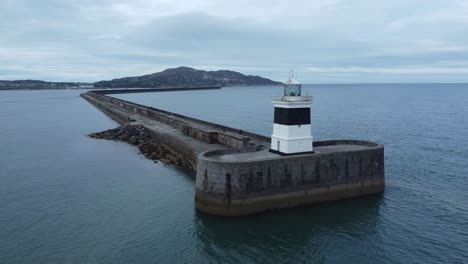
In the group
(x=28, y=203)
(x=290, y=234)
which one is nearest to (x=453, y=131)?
(x=290, y=234)

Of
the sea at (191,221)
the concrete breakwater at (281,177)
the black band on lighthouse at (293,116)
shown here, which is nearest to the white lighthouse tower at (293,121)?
the black band on lighthouse at (293,116)

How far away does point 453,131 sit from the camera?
41688 mm

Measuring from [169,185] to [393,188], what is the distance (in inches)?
502

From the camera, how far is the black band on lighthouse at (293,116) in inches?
735

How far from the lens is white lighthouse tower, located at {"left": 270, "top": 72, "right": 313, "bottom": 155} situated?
1864cm

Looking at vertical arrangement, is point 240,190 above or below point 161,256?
above

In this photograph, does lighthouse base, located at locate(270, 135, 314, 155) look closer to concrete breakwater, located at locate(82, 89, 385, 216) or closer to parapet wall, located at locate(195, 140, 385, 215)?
concrete breakwater, located at locate(82, 89, 385, 216)

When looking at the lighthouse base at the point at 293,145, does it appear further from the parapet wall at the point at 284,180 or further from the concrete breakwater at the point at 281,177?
the parapet wall at the point at 284,180

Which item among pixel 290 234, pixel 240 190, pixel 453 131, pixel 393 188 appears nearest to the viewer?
pixel 290 234

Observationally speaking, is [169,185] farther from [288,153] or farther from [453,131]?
[453,131]

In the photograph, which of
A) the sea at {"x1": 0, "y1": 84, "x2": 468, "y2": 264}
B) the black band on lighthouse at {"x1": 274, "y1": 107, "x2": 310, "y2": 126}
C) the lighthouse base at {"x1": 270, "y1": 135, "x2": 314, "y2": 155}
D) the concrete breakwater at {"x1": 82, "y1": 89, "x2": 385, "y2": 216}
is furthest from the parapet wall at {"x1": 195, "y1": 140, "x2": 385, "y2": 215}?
the black band on lighthouse at {"x1": 274, "y1": 107, "x2": 310, "y2": 126}

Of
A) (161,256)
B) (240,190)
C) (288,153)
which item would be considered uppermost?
(288,153)

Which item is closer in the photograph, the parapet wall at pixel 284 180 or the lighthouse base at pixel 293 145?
the parapet wall at pixel 284 180

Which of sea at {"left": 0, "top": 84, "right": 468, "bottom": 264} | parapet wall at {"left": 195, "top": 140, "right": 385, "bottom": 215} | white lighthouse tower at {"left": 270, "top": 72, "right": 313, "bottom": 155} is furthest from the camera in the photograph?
white lighthouse tower at {"left": 270, "top": 72, "right": 313, "bottom": 155}
